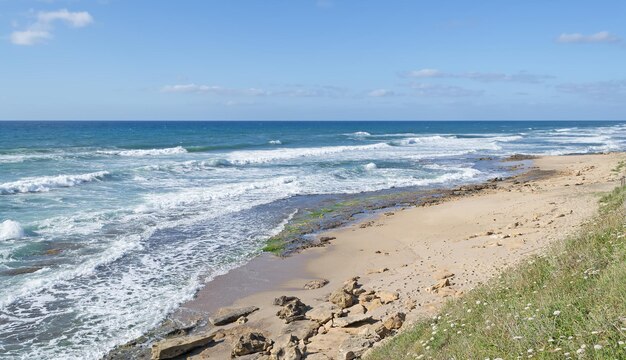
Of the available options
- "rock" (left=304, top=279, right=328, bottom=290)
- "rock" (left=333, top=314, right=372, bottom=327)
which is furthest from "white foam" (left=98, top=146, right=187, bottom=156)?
"rock" (left=333, top=314, right=372, bottom=327)

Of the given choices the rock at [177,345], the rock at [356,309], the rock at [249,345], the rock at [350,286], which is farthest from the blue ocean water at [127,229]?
the rock at [356,309]

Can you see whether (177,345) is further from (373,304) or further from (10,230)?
(10,230)

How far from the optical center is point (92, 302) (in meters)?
12.1

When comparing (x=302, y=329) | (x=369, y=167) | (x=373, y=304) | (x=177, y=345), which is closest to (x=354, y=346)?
(x=302, y=329)

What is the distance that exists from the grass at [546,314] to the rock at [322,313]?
2747 millimetres

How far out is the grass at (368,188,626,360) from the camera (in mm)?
4922

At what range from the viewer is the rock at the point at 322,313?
34.2ft

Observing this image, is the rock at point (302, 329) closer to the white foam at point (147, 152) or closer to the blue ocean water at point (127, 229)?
the blue ocean water at point (127, 229)

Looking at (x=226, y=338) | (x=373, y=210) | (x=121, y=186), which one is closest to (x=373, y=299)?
(x=226, y=338)

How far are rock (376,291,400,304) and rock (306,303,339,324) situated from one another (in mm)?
1055

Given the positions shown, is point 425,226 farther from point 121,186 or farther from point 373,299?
point 121,186

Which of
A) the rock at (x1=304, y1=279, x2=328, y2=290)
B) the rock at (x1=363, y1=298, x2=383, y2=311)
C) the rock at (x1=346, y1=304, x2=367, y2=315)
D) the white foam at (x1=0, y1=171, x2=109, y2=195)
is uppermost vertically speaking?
the white foam at (x1=0, y1=171, x2=109, y2=195)

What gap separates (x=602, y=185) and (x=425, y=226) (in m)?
10.6

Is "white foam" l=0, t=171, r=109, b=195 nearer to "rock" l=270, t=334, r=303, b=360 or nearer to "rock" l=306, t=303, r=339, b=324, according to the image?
"rock" l=306, t=303, r=339, b=324
